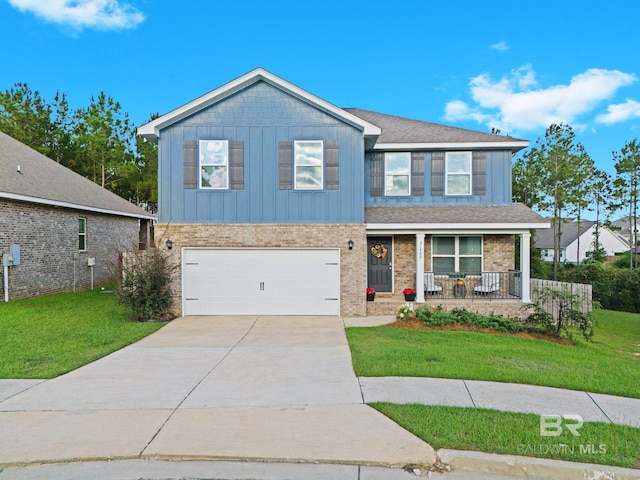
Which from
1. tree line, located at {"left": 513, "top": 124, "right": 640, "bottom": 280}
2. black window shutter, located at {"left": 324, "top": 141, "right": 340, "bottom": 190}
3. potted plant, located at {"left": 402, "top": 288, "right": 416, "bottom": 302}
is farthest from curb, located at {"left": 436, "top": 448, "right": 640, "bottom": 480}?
tree line, located at {"left": 513, "top": 124, "right": 640, "bottom": 280}

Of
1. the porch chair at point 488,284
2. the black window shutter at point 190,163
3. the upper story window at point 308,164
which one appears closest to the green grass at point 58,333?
the black window shutter at point 190,163

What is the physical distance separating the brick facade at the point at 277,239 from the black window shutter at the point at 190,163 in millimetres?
1220

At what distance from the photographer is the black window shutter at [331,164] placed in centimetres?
1194

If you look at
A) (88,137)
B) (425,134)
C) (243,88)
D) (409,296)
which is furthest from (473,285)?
(88,137)

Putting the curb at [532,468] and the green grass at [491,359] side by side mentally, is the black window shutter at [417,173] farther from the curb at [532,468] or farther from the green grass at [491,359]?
the curb at [532,468]

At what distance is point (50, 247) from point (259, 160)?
9.95 metres

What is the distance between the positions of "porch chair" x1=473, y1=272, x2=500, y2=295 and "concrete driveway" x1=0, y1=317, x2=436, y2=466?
23.0ft

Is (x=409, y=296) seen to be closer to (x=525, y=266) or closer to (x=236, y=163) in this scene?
(x=525, y=266)

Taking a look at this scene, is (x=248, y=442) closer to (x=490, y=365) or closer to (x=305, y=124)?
(x=490, y=365)

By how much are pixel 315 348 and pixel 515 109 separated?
2282cm

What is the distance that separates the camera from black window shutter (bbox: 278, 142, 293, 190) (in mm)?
11930

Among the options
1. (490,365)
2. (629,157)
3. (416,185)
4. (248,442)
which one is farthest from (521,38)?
(629,157)

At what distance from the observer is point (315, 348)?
8.53 metres

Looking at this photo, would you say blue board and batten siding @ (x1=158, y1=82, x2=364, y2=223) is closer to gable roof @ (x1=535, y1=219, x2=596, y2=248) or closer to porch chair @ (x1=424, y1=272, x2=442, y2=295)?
porch chair @ (x1=424, y1=272, x2=442, y2=295)
